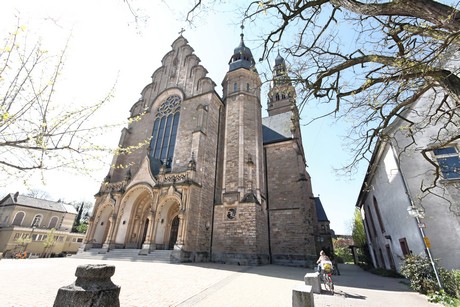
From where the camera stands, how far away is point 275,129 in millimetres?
22891

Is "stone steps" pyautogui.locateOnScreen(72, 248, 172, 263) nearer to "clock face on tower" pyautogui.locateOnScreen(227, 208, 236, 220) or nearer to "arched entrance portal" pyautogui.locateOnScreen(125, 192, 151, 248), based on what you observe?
"arched entrance portal" pyautogui.locateOnScreen(125, 192, 151, 248)

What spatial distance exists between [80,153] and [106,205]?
14439 millimetres

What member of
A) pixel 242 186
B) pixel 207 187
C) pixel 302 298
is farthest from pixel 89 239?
pixel 302 298

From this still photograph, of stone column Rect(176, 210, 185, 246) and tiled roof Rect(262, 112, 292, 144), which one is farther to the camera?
tiled roof Rect(262, 112, 292, 144)

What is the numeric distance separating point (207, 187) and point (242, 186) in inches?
102

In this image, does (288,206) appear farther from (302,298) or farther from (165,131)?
(302,298)

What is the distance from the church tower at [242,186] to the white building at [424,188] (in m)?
7.27

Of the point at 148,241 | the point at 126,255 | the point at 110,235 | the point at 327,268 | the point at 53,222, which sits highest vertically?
the point at 53,222

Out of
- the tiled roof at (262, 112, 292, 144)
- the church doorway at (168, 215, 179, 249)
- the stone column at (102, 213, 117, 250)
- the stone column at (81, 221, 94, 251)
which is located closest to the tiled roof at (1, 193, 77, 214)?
the stone column at (81, 221, 94, 251)

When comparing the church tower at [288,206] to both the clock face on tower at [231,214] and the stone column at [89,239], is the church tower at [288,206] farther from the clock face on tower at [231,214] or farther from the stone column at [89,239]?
the stone column at [89,239]

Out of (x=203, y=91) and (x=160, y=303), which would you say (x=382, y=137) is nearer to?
(x=160, y=303)

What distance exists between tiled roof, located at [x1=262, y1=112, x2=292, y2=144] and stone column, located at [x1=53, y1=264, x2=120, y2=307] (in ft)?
59.0

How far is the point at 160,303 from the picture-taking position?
14.1ft

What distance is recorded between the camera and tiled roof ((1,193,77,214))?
1198 inches
